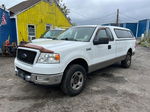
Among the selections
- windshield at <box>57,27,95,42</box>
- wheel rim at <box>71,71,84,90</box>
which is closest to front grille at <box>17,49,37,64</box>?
wheel rim at <box>71,71,84,90</box>

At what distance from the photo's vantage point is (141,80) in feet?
15.1

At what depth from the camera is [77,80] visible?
3.48 m

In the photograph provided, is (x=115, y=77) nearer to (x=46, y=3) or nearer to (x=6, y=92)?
(x=6, y=92)

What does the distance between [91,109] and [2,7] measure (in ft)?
32.3

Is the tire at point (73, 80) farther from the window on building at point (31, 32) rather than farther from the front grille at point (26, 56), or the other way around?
the window on building at point (31, 32)

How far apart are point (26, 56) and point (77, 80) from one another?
1468 millimetres

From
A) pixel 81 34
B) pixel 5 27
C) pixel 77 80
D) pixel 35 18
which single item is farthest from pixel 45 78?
pixel 35 18

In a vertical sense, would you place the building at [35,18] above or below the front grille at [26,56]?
above

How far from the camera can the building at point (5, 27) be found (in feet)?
30.9

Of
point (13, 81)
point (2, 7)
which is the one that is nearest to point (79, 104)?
point (13, 81)

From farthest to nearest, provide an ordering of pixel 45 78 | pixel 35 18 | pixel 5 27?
pixel 35 18 → pixel 5 27 → pixel 45 78

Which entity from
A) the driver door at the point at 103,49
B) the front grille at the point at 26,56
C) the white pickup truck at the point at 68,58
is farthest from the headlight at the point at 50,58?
the driver door at the point at 103,49

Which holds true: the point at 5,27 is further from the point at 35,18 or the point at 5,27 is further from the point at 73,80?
the point at 73,80

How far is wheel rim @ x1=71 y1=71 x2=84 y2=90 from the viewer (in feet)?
10.9
